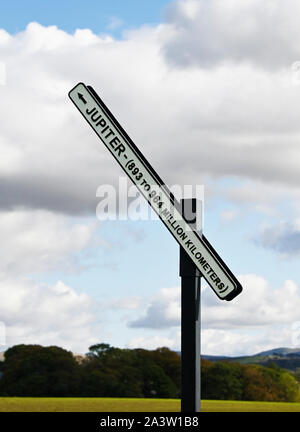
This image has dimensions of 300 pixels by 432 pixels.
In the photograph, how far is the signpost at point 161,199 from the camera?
6918mm

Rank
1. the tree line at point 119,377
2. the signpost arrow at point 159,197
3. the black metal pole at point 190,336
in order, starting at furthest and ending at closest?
1. the tree line at point 119,377
2. the black metal pole at point 190,336
3. the signpost arrow at point 159,197

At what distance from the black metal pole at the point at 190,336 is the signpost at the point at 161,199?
0.24 ft

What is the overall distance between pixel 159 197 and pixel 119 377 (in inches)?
1514

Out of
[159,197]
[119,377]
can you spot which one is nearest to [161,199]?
[159,197]

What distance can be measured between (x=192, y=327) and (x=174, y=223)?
1363 millimetres

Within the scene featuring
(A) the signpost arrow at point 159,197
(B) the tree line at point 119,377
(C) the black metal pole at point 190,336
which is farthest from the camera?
(B) the tree line at point 119,377

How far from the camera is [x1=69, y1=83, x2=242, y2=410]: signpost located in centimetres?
692

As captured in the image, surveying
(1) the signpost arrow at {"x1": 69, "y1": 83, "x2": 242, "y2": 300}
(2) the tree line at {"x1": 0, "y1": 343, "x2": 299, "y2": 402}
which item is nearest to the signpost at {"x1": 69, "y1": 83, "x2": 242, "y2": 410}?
(1) the signpost arrow at {"x1": 69, "y1": 83, "x2": 242, "y2": 300}

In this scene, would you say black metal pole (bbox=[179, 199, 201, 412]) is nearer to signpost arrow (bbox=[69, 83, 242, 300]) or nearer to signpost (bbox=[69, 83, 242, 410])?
signpost (bbox=[69, 83, 242, 410])

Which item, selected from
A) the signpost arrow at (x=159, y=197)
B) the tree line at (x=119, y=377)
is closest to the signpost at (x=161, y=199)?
Result: the signpost arrow at (x=159, y=197)

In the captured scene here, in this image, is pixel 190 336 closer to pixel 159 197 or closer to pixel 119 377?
pixel 159 197

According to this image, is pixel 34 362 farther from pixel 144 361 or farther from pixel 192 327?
pixel 192 327

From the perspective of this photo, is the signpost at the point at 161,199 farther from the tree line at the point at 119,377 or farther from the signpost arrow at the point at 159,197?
the tree line at the point at 119,377
